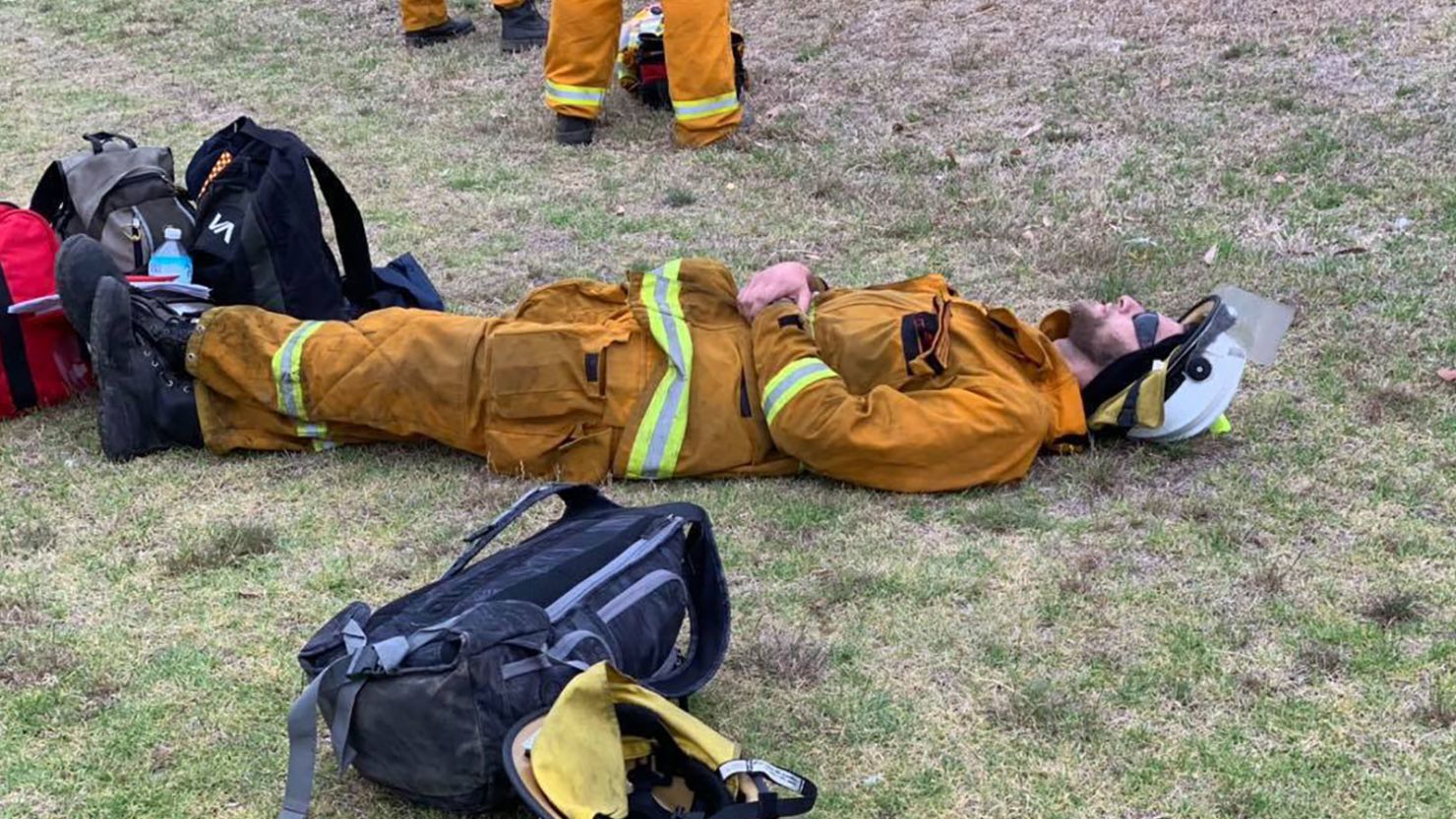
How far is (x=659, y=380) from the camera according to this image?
12.1ft

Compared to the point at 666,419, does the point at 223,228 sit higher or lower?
higher

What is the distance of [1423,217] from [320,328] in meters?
3.61

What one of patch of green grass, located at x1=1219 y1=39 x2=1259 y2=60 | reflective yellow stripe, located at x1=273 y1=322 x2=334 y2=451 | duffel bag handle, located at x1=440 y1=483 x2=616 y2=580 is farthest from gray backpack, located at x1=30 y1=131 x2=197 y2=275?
patch of green grass, located at x1=1219 y1=39 x2=1259 y2=60

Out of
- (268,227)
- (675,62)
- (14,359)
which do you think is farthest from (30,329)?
(675,62)

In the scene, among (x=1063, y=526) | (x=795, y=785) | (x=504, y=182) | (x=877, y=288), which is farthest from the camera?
(x=504, y=182)

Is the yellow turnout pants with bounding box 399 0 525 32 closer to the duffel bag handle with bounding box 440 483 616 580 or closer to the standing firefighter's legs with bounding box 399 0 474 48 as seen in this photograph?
the standing firefighter's legs with bounding box 399 0 474 48

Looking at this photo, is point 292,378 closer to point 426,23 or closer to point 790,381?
point 790,381

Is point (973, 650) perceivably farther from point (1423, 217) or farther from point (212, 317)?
point (1423, 217)

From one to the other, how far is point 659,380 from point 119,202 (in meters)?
1.71

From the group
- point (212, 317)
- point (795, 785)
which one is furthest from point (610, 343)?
point (795, 785)

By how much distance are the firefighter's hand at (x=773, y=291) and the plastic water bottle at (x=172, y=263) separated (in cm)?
151

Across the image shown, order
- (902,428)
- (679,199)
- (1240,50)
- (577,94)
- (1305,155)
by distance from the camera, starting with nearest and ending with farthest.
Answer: (902,428), (1305,155), (679,199), (1240,50), (577,94)

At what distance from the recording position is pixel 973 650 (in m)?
2.95

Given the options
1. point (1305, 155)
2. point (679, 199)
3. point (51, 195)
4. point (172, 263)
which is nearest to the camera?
point (172, 263)
